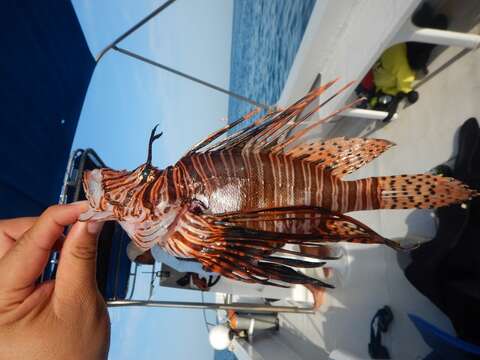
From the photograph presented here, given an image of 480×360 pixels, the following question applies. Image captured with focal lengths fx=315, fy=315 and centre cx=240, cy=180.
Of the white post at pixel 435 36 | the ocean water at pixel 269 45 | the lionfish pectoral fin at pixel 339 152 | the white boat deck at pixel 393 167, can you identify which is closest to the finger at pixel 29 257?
the lionfish pectoral fin at pixel 339 152

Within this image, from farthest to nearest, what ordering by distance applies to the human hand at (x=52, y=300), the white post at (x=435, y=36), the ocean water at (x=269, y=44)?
1. the ocean water at (x=269, y=44)
2. the white post at (x=435, y=36)
3. the human hand at (x=52, y=300)

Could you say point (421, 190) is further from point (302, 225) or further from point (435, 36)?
point (435, 36)

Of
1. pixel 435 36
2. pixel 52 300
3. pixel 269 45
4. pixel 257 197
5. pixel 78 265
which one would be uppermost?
pixel 269 45

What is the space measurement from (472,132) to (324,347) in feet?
10.6

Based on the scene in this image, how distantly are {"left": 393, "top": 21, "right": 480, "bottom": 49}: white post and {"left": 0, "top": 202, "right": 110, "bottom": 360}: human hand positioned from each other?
9.74ft

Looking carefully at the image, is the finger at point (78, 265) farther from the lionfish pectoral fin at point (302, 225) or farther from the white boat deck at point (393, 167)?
the white boat deck at point (393, 167)

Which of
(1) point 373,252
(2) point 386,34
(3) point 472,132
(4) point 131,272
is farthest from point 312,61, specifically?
(4) point 131,272

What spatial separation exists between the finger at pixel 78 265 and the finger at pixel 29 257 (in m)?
0.07

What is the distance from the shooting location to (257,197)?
5.51 ft

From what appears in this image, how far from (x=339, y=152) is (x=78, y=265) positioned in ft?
4.89

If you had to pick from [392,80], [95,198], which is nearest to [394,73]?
[392,80]

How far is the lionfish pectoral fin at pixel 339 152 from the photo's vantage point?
1.84m

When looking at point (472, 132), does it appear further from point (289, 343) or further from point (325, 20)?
point (289, 343)

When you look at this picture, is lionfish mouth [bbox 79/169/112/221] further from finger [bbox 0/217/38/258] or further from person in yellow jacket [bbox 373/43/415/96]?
person in yellow jacket [bbox 373/43/415/96]
